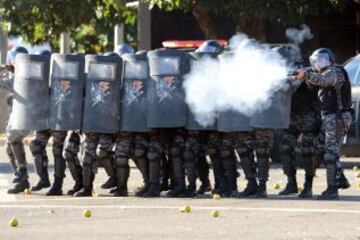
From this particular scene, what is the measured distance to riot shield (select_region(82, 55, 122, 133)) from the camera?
15305 millimetres

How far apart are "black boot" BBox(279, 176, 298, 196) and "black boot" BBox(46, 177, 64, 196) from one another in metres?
2.68

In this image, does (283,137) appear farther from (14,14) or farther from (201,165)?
(14,14)

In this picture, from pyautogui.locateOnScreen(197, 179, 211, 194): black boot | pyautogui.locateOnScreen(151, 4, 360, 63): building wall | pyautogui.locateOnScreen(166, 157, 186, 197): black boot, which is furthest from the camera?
pyautogui.locateOnScreen(151, 4, 360, 63): building wall

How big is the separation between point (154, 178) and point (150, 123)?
0.71 meters

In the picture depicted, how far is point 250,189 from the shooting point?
1531cm

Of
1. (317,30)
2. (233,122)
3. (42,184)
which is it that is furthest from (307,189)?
(317,30)

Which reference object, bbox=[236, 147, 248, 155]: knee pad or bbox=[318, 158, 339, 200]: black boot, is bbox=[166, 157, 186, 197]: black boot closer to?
bbox=[236, 147, 248, 155]: knee pad

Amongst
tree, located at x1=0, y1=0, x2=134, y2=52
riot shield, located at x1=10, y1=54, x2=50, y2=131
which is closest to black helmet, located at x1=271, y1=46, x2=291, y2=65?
riot shield, located at x1=10, y1=54, x2=50, y2=131

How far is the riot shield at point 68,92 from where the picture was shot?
15430 mm

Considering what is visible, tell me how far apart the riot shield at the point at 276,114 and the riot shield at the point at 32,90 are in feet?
8.41

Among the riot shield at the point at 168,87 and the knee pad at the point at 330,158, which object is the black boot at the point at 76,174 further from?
the knee pad at the point at 330,158

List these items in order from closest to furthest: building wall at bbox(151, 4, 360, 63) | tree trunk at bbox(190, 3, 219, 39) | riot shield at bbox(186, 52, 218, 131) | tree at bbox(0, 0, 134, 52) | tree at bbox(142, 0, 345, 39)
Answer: riot shield at bbox(186, 52, 218, 131)
tree at bbox(142, 0, 345, 39)
tree trunk at bbox(190, 3, 219, 39)
tree at bbox(0, 0, 134, 52)
building wall at bbox(151, 4, 360, 63)

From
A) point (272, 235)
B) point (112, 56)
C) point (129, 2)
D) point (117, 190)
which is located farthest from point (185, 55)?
point (129, 2)

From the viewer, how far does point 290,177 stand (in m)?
15.7
